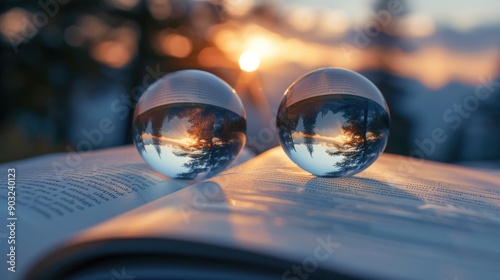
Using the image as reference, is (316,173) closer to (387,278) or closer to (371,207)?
(371,207)

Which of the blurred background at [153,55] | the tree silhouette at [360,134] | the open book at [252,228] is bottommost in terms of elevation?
the open book at [252,228]

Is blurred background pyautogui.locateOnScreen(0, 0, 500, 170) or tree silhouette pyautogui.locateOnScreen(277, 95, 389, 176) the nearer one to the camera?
tree silhouette pyautogui.locateOnScreen(277, 95, 389, 176)

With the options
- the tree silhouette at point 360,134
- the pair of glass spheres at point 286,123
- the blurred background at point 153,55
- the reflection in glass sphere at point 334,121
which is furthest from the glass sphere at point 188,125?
the blurred background at point 153,55

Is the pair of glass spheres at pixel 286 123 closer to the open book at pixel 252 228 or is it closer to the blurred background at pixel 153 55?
the open book at pixel 252 228

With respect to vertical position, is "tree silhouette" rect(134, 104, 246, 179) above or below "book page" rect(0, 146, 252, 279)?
above

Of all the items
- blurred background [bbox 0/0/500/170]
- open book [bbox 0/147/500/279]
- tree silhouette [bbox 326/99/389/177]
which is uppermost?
blurred background [bbox 0/0/500/170]

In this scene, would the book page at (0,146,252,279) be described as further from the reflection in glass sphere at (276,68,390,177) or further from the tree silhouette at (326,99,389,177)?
the tree silhouette at (326,99,389,177)

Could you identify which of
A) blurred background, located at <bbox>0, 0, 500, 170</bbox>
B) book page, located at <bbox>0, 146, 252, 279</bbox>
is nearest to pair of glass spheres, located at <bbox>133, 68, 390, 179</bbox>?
book page, located at <bbox>0, 146, 252, 279</bbox>

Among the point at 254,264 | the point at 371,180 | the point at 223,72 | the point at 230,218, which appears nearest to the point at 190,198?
the point at 230,218
